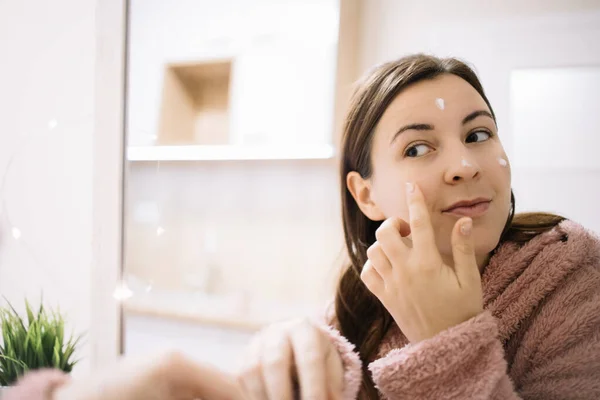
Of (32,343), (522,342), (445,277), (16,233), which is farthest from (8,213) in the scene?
(522,342)

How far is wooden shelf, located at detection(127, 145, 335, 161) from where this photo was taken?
469 mm

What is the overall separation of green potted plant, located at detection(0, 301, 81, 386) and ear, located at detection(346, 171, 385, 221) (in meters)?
0.37

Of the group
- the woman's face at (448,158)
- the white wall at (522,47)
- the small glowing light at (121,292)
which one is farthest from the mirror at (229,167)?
the woman's face at (448,158)

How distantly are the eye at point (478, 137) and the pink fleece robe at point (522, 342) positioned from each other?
0.47 feet

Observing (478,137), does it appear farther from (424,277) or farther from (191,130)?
(191,130)

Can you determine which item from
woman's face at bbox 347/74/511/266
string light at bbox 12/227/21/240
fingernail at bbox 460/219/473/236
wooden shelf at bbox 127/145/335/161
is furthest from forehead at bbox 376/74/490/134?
string light at bbox 12/227/21/240

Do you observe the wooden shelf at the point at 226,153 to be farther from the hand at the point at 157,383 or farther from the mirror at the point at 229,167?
the hand at the point at 157,383

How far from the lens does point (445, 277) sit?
38 cm

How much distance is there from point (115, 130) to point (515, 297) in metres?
0.50

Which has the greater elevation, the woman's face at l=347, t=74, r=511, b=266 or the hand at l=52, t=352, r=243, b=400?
the woman's face at l=347, t=74, r=511, b=266

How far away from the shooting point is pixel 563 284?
44 cm

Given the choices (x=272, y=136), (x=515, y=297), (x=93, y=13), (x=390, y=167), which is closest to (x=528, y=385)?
(x=515, y=297)

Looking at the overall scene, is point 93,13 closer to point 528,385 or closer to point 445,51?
point 445,51

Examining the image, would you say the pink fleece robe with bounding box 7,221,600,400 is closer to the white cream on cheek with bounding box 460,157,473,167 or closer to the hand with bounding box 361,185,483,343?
the hand with bounding box 361,185,483,343
